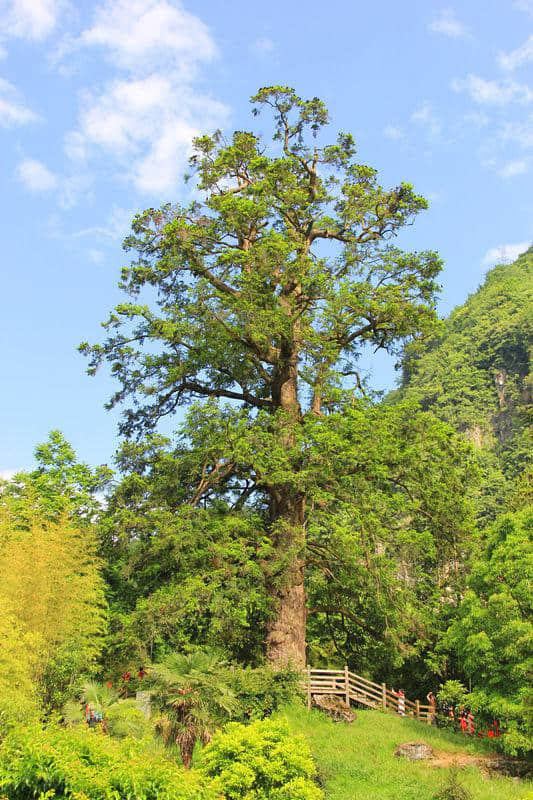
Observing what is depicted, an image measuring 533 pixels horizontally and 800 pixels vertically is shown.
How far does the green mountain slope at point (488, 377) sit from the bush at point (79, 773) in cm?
8848

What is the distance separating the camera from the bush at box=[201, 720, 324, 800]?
40.5 ft

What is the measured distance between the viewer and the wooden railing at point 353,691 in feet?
74.1

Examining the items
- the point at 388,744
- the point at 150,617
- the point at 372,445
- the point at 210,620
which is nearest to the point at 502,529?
the point at 372,445

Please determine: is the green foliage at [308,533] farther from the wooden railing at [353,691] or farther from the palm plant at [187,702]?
the palm plant at [187,702]

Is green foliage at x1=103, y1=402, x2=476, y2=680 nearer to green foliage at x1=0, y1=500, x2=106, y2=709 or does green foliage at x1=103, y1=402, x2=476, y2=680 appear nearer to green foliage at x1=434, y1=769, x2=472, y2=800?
green foliage at x1=0, y1=500, x2=106, y2=709

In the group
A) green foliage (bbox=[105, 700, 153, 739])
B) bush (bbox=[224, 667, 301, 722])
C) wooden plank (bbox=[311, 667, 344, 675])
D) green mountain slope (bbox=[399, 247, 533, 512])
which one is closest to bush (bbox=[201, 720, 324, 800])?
green foliage (bbox=[105, 700, 153, 739])

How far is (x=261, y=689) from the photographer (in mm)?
20109

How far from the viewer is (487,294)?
148500 mm

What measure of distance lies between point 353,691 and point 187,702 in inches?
417

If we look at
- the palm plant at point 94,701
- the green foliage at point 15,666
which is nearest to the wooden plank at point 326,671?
the palm plant at point 94,701

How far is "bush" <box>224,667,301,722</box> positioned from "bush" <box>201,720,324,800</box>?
20.6 feet

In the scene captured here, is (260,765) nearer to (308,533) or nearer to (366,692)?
(308,533)

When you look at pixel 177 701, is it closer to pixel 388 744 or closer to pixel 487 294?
pixel 388 744

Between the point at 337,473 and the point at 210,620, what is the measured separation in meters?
5.66
